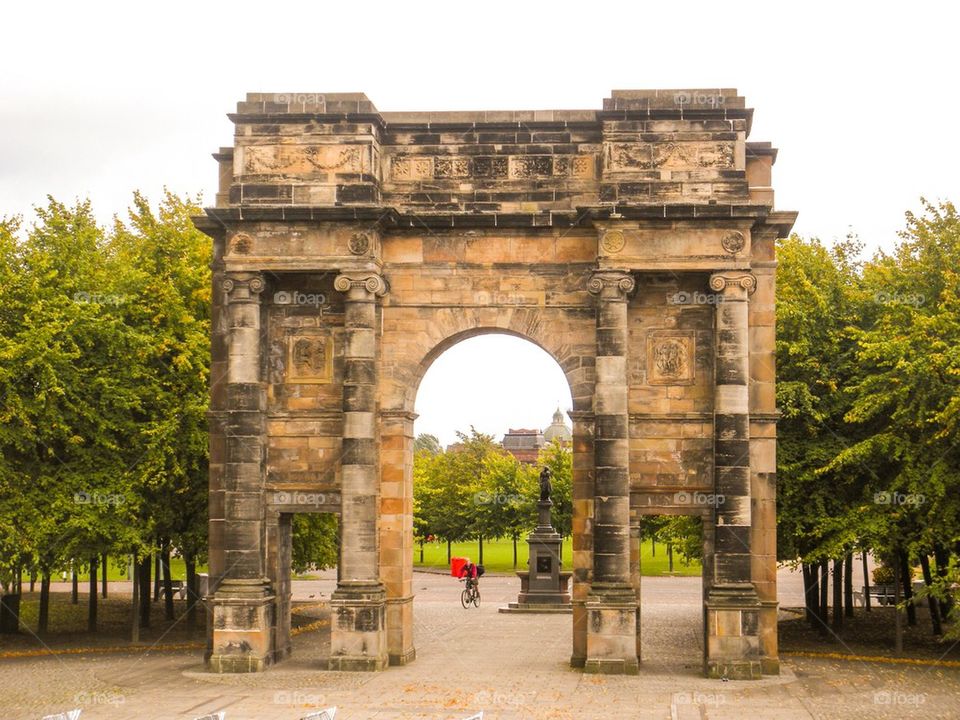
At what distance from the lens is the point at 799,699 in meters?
18.2

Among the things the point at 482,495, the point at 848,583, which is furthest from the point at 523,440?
the point at 848,583

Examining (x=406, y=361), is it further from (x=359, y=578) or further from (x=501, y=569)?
(x=501, y=569)

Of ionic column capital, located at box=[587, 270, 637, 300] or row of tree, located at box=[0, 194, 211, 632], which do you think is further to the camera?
row of tree, located at box=[0, 194, 211, 632]

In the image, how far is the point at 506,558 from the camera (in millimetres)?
62938

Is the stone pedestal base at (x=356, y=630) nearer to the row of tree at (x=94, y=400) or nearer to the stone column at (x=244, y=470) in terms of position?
the stone column at (x=244, y=470)

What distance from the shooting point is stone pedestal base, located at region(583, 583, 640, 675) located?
19797 millimetres

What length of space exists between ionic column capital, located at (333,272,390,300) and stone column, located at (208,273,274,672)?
153cm

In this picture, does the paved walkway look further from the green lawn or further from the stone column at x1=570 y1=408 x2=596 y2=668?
the green lawn

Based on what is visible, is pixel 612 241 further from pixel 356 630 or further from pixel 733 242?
pixel 356 630

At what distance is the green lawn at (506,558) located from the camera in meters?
52.8

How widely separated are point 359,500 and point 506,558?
4336 centimetres

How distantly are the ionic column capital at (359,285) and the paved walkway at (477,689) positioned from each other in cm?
683

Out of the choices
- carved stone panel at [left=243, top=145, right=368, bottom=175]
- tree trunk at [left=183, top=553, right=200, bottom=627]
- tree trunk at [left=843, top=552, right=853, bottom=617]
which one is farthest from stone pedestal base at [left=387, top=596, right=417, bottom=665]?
tree trunk at [left=843, top=552, right=853, bottom=617]

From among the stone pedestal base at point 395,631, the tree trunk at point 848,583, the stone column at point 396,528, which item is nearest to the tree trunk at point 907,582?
the tree trunk at point 848,583
